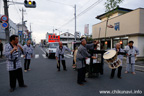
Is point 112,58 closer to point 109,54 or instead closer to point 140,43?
point 109,54

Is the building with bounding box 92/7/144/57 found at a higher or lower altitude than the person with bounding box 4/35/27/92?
higher

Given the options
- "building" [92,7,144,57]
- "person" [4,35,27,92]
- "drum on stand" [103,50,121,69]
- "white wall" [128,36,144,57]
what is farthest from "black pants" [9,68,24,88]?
"white wall" [128,36,144,57]

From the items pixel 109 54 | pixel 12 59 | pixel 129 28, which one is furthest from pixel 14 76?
pixel 129 28

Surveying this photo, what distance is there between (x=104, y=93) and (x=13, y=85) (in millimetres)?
3259

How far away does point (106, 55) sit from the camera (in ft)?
14.4

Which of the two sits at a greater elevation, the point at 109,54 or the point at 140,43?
the point at 140,43

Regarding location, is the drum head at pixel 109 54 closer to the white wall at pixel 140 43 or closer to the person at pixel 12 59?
the person at pixel 12 59

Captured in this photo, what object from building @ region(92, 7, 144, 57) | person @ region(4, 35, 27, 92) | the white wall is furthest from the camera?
the white wall

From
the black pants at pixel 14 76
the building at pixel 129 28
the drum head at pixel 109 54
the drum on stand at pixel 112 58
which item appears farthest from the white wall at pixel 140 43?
the black pants at pixel 14 76

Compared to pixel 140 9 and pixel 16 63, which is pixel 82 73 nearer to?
pixel 16 63

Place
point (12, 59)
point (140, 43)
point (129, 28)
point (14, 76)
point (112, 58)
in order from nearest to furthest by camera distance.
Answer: point (12, 59), point (14, 76), point (112, 58), point (140, 43), point (129, 28)

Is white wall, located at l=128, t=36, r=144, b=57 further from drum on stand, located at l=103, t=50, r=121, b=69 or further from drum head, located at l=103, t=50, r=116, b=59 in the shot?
drum head, located at l=103, t=50, r=116, b=59

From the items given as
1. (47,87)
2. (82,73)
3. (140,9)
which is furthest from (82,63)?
(140,9)

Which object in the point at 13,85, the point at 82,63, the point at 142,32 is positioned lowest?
the point at 13,85
